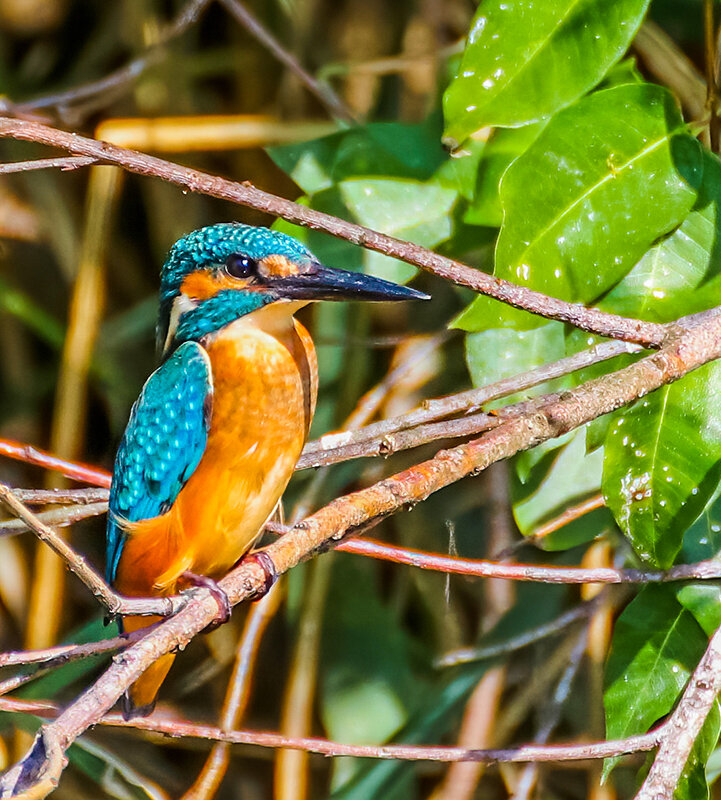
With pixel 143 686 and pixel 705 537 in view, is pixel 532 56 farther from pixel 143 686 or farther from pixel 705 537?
pixel 143 686

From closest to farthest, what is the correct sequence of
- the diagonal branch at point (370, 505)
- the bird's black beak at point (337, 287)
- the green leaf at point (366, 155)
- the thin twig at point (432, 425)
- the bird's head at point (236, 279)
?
1. the diagonal branch at point (370, 505)
2. the thin twig at point (432, 425)
3. the bird's black beak at point (337, 287)
4. the bird's head at point (236, 279)
5. the green leaf at point (366, 155)

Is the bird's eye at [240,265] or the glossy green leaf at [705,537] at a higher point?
the bird's eye at [240,265]

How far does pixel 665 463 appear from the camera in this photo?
135 cm

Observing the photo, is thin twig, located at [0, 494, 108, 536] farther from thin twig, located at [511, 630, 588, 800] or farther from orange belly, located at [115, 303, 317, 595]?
thin twig, located at [511, 630, 588, 800]

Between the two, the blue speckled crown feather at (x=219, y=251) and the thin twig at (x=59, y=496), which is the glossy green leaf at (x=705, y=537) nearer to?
the blue speckled crown feather at (x=219, y=251)

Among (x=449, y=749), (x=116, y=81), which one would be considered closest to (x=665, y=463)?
(x=449, y=749)

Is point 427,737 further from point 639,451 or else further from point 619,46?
point 619,46

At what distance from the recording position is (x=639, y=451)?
1364mm

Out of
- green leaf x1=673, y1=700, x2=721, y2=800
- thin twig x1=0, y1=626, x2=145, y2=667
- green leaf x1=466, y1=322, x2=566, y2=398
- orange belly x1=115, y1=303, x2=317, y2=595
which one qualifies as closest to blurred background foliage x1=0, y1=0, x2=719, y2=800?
green leaf x1=466, y1=322, x2=566, y2=398

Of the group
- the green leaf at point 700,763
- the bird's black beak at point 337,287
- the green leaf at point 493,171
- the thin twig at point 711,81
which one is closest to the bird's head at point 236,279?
the bird's black beak at point 337,287

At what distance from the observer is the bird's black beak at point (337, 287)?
1437mm

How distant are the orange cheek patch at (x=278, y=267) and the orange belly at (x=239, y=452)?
7 cm

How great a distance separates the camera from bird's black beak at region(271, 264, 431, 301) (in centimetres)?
144

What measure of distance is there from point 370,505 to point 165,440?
74cm
